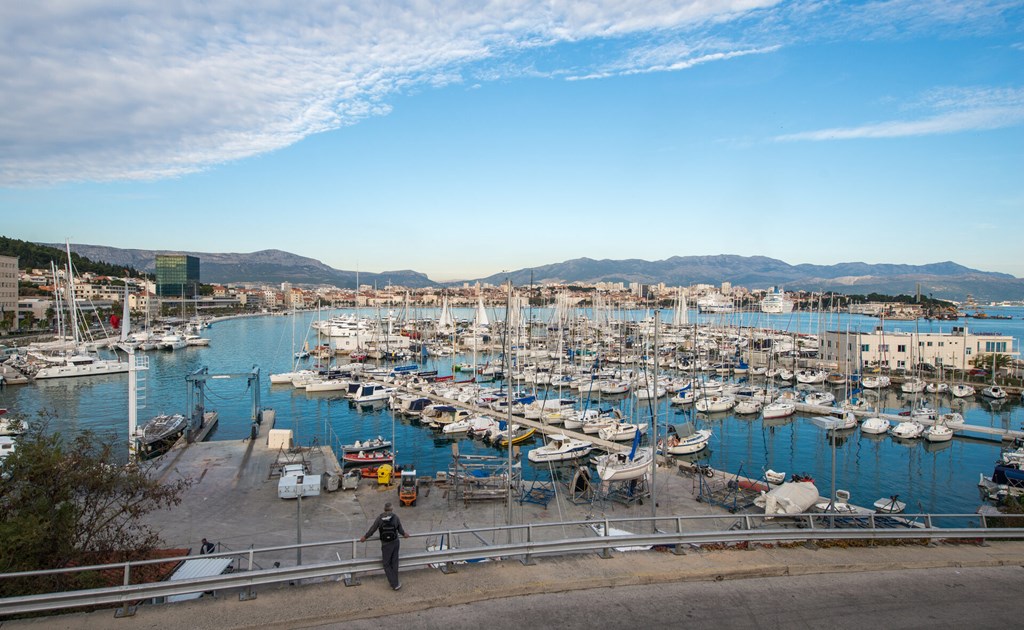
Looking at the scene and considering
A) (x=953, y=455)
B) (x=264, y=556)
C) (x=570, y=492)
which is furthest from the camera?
(x=953, y=455)

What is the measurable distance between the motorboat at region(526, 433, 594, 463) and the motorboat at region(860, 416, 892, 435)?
14488 millimetres

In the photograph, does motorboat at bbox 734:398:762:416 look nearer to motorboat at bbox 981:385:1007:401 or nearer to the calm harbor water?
the calm harbor water

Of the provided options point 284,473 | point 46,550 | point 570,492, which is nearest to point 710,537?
point 46,550

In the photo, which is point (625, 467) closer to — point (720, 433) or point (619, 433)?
point (619, 433)

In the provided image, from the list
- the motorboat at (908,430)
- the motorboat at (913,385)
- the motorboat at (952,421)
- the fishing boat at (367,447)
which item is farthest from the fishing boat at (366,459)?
the motorboat at (913,385)

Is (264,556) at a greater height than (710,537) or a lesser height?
lesser

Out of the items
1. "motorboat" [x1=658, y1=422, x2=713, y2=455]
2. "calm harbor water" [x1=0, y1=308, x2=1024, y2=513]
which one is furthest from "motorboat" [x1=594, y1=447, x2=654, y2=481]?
"motorboat" [x1=658, y1=422, x2=713, y2=455]

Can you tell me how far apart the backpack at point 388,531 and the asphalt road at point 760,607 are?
721 mm

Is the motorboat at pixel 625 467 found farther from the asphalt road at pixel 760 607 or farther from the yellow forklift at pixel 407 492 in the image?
the asphalt road at pixel 760 607

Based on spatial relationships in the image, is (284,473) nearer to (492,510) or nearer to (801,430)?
(492,510)

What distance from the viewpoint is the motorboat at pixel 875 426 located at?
91.7 feet

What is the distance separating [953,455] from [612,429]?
1483 centimetres

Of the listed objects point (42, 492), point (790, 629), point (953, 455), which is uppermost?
point (42, 492)

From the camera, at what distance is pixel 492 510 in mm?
15430
